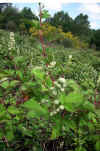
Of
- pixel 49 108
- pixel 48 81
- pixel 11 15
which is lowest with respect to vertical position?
pixel 49 108

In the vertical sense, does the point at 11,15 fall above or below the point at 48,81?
above

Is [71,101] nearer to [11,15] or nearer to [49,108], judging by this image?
[49,108]

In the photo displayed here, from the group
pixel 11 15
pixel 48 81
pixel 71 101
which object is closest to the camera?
pixel 71 101

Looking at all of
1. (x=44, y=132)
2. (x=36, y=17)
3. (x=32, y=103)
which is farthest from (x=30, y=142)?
(x=36, y=17)

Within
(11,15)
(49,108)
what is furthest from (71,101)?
(11,15)

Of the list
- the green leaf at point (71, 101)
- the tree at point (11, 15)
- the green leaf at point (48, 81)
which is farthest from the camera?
the tree at point (11, 15)

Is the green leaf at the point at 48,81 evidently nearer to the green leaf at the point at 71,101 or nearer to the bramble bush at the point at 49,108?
the bramble bush at the point at 49,108

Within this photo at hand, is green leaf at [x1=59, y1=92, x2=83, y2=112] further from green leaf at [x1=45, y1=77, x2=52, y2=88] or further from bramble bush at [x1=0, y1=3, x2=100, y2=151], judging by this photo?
green leaf at [x1=45, y1=77, x2=52, y2=88]

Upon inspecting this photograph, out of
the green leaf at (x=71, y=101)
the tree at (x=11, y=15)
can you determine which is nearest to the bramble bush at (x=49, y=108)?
the green leaf at (x=71, y=101)

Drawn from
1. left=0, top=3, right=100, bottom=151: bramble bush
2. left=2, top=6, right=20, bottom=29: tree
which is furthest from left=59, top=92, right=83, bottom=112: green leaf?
left=2, top=6, right=20, bottom=29: tree

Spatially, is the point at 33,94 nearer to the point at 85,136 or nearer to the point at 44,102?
the point at 44,102

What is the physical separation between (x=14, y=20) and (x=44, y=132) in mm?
32449

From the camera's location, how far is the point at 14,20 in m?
31.1

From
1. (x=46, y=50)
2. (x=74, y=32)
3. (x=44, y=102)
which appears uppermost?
(x=74, y=32)
